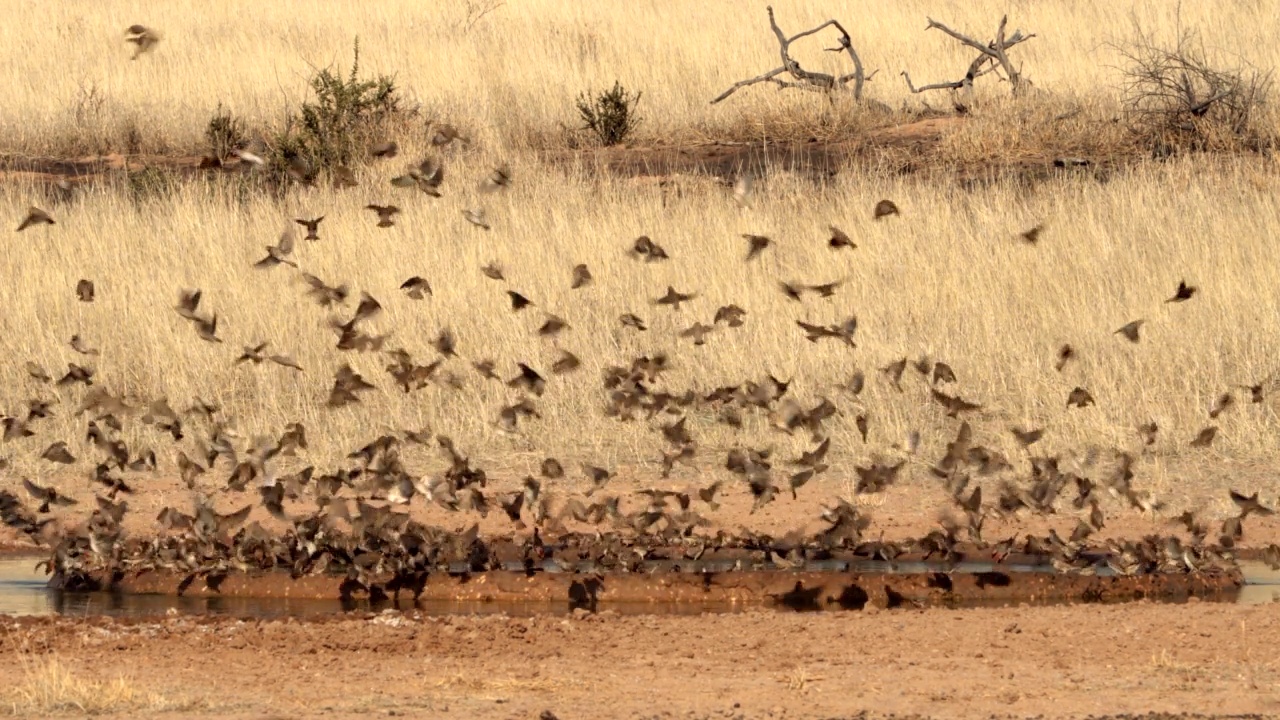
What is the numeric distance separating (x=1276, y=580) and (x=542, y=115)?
12689 millimetres

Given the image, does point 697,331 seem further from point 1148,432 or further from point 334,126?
point 334,126

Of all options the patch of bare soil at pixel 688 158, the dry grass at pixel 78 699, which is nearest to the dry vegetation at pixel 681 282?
the patch of bare soil at pixel 688 158

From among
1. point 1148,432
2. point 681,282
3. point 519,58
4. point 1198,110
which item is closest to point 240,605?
point 1148,432

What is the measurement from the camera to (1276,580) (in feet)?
22.1

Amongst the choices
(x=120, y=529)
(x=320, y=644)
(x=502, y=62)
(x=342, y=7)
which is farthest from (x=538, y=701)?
(x=342, y=7)

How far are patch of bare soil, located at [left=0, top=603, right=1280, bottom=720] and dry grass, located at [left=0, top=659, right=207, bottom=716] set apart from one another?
2.3 inches

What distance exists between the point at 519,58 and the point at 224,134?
5276mm

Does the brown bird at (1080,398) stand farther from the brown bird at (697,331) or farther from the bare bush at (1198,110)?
the bare bush at (1198,110)

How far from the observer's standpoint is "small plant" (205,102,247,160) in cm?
1708

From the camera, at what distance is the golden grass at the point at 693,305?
29.6 ft

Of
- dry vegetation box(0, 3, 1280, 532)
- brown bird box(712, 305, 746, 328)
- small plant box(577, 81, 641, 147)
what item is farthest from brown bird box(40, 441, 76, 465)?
small plant box(577, 81, 641, 147)

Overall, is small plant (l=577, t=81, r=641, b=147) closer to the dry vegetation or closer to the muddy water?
the dry vegetation

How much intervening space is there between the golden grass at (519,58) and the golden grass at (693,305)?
411cm

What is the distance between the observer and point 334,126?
15.9 metres
